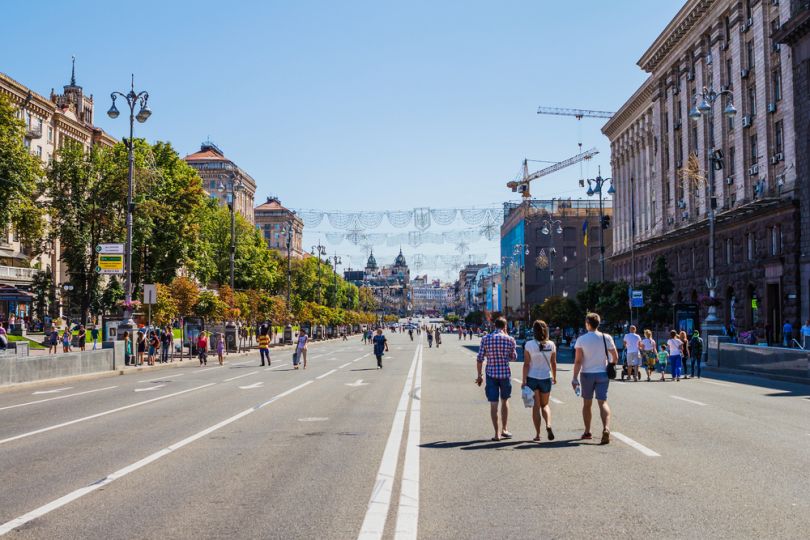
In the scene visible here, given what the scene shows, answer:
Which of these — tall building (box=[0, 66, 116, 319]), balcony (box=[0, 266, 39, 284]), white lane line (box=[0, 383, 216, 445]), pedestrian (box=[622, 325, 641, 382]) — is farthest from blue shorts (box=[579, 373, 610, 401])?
balcony (box=[0, 266, 39, 284])

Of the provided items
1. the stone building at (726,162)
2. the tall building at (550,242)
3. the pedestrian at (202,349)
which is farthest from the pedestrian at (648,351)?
the tall building at (550,242)

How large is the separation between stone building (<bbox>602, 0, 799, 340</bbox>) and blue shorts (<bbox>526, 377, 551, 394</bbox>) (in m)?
28.2

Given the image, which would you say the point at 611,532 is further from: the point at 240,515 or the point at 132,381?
the point at 132,381

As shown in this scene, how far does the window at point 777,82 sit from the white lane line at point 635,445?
1700 inches

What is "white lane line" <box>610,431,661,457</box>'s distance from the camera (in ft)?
36.0

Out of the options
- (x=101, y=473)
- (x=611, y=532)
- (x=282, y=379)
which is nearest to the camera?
(x=611, y=532)

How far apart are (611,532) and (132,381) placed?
84.8 feet

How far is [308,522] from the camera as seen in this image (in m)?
7.09

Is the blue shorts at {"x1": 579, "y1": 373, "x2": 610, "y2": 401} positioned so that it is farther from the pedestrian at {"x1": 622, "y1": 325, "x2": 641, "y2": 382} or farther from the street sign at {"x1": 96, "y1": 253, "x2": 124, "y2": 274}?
the street sign at {"x1": 96, "y1": 253, "x2": 124, "y2": 274}

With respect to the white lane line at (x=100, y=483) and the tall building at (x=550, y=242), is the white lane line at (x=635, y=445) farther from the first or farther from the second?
the tall building at (x=550, y=242)

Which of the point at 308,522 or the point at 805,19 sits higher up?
the point at 805,19

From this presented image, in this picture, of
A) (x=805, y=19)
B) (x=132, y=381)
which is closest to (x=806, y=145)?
(x=805, y=19)

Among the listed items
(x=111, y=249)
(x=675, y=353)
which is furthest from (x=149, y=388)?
(x=675, y=353)

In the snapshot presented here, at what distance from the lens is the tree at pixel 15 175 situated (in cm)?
4416
